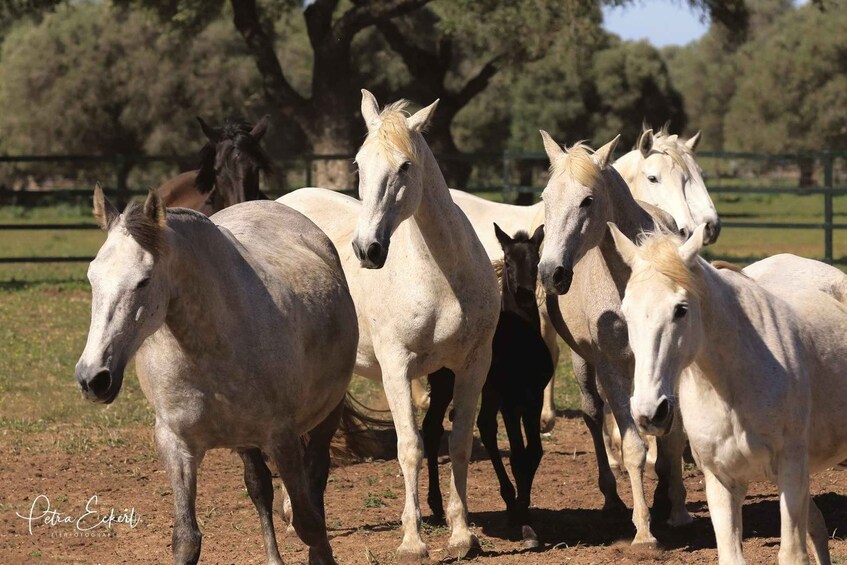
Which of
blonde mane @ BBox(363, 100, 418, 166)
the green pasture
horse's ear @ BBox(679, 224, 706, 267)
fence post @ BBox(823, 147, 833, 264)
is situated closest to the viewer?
horse's ear @ BBox(679, 224, 706, 267)

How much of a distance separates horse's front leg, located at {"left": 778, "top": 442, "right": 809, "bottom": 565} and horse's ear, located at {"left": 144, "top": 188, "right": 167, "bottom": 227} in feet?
7.37

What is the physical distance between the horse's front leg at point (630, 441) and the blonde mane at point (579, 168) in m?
0.93

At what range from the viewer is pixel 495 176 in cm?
3856

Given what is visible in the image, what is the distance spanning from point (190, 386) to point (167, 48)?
3448cm

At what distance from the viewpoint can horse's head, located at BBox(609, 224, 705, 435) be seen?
367 cm

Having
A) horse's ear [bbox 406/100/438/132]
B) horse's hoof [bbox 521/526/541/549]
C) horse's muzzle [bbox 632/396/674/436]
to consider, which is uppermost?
horse's ear [bbox 406/100/438/132]

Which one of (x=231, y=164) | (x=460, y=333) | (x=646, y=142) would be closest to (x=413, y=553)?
(x=460, y=333)

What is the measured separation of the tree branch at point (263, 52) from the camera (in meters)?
20.5

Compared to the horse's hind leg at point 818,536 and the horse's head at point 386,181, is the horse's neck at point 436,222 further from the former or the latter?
the horse's hind leg at point 818,536

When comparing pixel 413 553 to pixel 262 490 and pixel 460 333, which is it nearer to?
pixel 262 490

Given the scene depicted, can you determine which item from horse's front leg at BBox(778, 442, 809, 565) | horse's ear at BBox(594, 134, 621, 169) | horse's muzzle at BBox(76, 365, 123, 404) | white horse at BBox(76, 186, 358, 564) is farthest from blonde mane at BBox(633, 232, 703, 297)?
horse's muzzle at BBox(76, 365, 123, 404)

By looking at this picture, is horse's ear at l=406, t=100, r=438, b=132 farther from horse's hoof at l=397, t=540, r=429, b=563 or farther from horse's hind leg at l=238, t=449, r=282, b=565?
horse's hoof at l=397, t=540, r=429, b=563

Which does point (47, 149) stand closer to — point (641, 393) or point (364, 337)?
point (364, 337)

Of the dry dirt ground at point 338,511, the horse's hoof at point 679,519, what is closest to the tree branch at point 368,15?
the dry dirt ground at point 338,511
